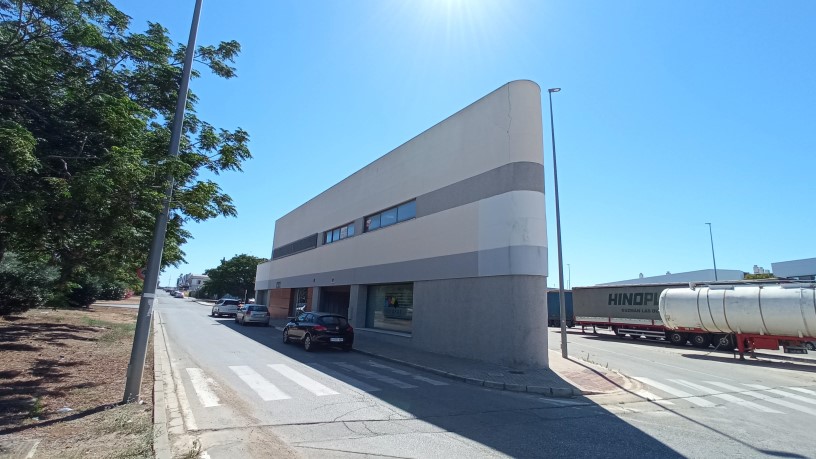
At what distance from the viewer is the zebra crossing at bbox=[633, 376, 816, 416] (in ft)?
30.8

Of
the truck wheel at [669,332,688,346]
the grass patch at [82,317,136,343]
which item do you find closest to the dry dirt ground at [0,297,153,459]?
the grass patch at [82,317,136,343]

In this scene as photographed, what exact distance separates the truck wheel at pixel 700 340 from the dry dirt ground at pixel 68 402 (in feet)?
84.0

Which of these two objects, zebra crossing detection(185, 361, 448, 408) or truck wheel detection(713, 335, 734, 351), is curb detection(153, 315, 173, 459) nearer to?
zebra crossing detection(185, 361, 448, 408)

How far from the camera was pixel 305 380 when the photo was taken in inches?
403

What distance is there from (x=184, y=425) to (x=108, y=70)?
6.88m

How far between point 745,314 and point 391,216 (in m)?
16.8

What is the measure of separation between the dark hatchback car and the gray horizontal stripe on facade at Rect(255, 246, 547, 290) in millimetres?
3652

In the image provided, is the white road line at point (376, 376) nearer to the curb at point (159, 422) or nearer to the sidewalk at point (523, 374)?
the sidewalk at point (523, 374)

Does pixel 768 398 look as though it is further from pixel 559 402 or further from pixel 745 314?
pixel 745 314

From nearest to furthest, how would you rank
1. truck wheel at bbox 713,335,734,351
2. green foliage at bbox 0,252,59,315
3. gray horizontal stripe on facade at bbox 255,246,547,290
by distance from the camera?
1. gray horizontal stripe on facade at bbox 255,246,547,290
2. green foliage at bbox 0,252,59,315
3. truck wheel at bbox 713,335,734,351

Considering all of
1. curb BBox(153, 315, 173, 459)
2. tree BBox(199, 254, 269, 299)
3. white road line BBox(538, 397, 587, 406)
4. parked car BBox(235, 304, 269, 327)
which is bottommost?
white road line BBox(538, 397, 587, 406)

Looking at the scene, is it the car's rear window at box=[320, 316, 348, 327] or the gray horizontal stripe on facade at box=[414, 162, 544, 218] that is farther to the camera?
the car's rear window at box=[320, 316, 348, 327]

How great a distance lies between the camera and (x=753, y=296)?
1855 centimetres

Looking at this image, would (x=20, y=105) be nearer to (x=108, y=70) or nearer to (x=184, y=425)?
(x=108, y=70)
